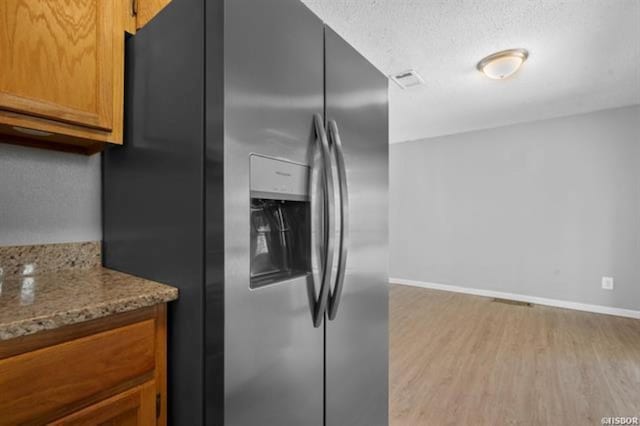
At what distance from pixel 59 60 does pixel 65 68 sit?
0.08 feet

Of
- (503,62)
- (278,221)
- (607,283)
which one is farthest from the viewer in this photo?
(607,283)

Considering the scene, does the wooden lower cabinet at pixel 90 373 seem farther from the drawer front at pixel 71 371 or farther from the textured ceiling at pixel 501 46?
the textured ceiling at pixel 501 46

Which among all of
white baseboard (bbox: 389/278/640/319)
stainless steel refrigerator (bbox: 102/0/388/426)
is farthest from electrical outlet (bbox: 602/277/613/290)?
stainless steel refrigerator (bbox: 102/0/388/426)

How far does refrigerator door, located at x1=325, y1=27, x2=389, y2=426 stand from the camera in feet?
3.76

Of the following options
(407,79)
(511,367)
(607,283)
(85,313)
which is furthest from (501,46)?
(607,283)

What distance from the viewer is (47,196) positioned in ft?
3.82

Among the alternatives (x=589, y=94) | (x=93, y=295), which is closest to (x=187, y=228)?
(x=93, y=295)

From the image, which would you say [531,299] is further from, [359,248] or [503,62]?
[359,248]

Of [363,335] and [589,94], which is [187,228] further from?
[589,94]

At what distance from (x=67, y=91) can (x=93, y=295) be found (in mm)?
619

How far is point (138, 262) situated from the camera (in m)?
1.01

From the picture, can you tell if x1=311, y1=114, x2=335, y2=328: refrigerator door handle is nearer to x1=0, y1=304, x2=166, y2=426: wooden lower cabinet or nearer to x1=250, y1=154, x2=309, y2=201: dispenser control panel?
x1=250, y1=154, x2=309, y2=201: dispenser control panel

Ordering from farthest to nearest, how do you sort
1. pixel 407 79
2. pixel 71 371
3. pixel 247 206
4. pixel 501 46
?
pixel 407 79, pixel 501 46, pixel 247 206, pixel 71 371

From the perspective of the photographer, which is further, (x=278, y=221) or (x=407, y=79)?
(x=407, y=79)
